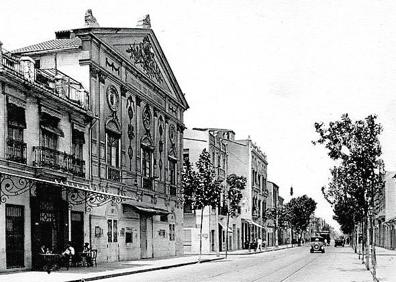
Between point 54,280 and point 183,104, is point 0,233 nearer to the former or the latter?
point 54,280

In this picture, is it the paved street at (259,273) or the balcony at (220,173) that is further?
the balcony at (220,173)

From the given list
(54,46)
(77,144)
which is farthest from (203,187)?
(54,46)

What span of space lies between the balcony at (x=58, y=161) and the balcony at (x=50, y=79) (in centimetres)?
270

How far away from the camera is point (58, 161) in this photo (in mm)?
28547

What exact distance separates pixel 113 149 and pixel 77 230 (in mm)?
Result: 6651

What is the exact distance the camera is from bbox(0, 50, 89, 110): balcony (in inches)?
1017

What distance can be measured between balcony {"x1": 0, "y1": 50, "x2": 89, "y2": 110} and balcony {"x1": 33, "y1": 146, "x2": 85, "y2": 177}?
270 centimetres

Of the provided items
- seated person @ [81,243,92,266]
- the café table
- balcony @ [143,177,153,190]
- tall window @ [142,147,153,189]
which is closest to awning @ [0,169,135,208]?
seated person @ [81,243,92,266]

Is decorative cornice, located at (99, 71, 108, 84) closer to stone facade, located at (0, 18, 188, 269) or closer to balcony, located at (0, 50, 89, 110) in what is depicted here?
stone facade, located at (0, 18, 188, 269)

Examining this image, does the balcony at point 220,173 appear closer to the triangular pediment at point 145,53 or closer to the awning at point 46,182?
the triangular pediment at point 145,53

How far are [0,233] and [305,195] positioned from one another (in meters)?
109

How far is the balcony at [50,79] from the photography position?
84.7 feet

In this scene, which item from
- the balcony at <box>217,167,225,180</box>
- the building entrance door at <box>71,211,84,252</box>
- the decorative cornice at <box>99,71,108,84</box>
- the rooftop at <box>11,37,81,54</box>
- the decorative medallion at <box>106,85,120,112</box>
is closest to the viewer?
the building entrance door at <box>71,211,84,252</box>

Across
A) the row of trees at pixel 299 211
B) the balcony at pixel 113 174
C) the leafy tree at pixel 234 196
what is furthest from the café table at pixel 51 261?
the row of trees at pixel 299 211
